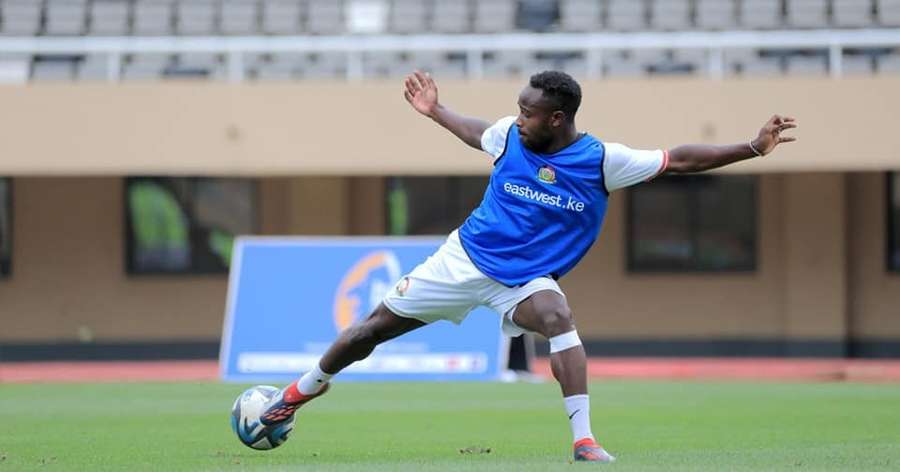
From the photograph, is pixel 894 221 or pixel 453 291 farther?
pixel 894 221

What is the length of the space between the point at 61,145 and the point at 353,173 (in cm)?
401

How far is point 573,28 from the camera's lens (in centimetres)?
2558

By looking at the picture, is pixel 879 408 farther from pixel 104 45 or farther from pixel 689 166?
pixel 104 45

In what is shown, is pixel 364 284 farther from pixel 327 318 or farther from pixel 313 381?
pixel 313 381

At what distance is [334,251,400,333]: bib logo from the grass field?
1.35m

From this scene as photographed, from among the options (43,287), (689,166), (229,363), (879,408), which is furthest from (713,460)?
(43,287)

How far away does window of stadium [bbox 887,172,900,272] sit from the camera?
26.2 meters

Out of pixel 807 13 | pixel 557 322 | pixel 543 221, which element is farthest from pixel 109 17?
pixel 557 322

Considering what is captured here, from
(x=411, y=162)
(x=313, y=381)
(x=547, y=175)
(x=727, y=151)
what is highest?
(x=411, y=162)

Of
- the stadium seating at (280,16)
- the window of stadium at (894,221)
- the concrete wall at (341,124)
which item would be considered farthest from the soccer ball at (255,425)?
the window of stadium at (894,221)

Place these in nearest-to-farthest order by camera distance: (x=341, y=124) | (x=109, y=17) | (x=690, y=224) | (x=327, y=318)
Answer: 1. (x=327, y=318)
2. (x=341, y=124)
3. (x=109, y=17)
4. (x=690, y=224)

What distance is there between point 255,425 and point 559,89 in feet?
8.47

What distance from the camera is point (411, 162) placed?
2392 cm

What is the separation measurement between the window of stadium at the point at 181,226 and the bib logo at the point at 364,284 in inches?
236
